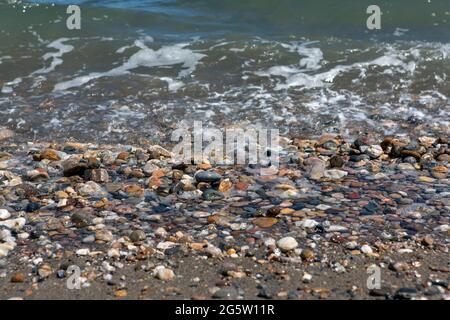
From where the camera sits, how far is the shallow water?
7.73 metres

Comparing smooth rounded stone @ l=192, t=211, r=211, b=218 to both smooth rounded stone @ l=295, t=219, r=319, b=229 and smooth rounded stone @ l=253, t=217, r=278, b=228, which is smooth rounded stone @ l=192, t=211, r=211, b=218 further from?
smooth rounded stone @ l=295, t=219, r=319, b=229

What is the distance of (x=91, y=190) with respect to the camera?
18.2 ft

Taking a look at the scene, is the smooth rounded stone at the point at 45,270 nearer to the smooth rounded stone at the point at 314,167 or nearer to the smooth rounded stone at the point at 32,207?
the smooth rounded stone at the point at 32,207

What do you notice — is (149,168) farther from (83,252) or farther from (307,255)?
(307,255)

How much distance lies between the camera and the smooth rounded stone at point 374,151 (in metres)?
6.31

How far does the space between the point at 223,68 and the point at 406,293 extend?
6.43 metres

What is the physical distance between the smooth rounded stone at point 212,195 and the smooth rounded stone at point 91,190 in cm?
89

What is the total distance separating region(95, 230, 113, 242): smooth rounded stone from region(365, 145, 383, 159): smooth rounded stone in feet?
A: 9.56

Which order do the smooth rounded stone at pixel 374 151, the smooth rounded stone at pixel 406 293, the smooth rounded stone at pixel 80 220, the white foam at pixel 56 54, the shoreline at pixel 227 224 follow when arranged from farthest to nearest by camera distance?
1. the white foam at pixel 56 54
2. the smooth rounded stone at pixel 374 151
3. the smooth rounded stone at pixel 80 220
4. the shoreline at pixel 227 224
5. the smooth rounded stone at pixel 406 293

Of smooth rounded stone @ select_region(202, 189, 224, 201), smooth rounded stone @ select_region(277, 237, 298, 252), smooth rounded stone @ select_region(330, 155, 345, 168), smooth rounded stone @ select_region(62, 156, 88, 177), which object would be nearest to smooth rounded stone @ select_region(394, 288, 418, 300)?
smooth rounded stone @ select_region(277, 237, 298, 252)

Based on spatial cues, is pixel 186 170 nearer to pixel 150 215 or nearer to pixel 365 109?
A: pixel 150 215

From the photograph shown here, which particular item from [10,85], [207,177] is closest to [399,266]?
[207,177]

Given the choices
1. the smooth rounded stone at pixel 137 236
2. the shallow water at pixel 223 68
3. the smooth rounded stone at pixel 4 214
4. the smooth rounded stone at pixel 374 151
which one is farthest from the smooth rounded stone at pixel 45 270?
the smooth rounded stone at pixel 374 151
